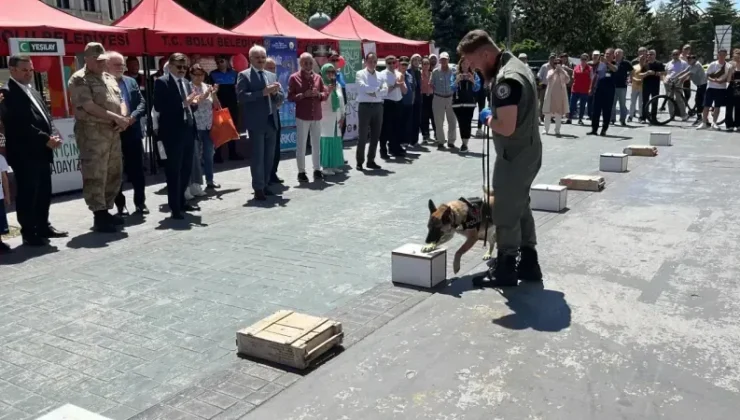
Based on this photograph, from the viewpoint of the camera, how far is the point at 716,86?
53.4ft

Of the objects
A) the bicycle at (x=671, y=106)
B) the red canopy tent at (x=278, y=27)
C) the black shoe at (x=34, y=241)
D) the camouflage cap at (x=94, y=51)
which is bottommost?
the black shoe at (x=34, y=241)

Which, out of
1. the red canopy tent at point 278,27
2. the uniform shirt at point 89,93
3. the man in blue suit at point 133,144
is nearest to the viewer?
the uniform shirt at point 89,93

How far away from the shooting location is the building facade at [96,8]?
52344mm

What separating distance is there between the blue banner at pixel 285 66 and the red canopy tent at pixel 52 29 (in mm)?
2863

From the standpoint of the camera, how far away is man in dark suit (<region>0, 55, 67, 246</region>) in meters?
6.71

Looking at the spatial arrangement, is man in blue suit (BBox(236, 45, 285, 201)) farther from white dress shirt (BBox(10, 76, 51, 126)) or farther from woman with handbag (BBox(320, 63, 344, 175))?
white dress shirt (BBox(10, 76, 51, 126))

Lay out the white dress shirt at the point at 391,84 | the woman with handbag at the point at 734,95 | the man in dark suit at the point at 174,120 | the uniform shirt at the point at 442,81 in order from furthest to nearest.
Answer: the woman with handbag at the point at 734,95 → the uniform shirt at the point at 442,81 → the white dress shirt at the point at 391,84 → the man in dark suit at the point at 174,120

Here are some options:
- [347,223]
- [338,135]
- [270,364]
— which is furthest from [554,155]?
[270,364]

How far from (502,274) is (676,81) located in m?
16.0

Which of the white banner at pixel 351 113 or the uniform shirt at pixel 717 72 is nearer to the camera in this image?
the white banner at pixel 351 113

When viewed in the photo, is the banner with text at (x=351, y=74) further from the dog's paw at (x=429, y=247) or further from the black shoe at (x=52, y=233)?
the dog's paw at (x=429, y=247)

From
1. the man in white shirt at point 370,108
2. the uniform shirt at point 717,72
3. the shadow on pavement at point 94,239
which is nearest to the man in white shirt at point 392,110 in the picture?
the man in white shirt at point 370,108

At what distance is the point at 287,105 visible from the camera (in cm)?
1359

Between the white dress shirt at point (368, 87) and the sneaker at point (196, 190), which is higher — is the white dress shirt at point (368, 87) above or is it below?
above
